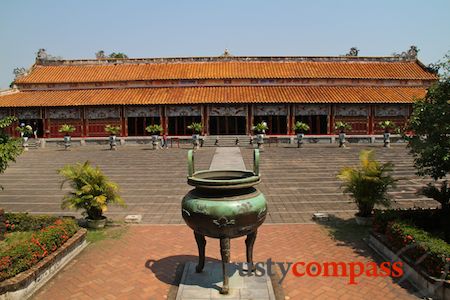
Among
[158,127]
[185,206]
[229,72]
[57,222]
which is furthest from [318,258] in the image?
[229,72]

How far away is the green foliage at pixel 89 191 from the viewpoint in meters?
8.76

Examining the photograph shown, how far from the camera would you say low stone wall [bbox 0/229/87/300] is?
5.51m

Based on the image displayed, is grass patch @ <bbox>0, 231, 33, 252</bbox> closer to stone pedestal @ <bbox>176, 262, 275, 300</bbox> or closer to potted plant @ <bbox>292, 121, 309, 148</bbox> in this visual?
stone pedestal @ <bbox>176, 262, 275, 300</bbox>

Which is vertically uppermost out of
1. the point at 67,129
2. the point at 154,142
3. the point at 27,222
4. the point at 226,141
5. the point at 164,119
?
the point at 164,119

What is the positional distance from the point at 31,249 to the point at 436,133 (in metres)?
8.70

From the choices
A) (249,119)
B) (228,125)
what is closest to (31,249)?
(249,119)

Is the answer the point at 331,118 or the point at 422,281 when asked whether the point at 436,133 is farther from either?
the point at 331,118

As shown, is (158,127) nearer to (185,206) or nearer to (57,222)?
(57,222)

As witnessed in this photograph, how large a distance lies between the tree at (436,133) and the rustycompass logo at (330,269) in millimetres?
1837

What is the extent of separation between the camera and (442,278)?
18.1 feet

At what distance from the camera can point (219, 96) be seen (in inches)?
1168

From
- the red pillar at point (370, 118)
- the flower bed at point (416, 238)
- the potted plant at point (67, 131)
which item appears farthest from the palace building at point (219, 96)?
the flower bed at point (416, 238)

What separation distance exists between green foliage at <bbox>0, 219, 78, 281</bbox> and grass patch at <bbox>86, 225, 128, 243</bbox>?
0.81 metres

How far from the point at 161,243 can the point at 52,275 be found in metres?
2.39
